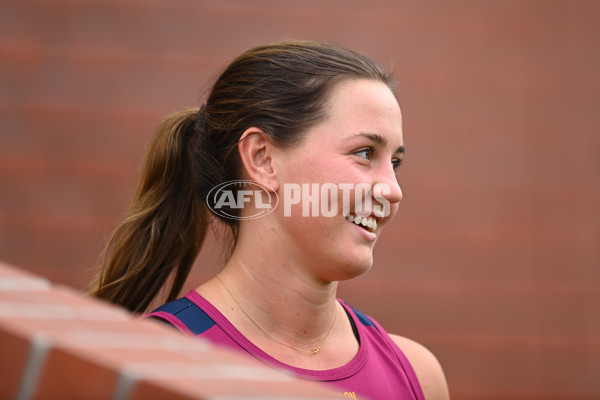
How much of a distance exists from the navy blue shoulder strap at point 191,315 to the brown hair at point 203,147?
0.86 feet

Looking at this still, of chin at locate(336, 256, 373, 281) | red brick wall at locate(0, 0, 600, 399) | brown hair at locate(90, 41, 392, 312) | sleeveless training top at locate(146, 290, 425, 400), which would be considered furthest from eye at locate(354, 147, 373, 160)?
red brick wall at locate(0, 0, 600, 399)

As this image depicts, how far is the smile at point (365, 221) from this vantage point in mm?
1778

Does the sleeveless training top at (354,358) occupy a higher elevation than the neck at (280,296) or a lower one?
lower

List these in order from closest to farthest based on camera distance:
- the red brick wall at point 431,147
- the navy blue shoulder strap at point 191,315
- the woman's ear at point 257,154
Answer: the navy blue shoulder strap at point 191,315, the woman's ear at point 257,154, the red brick wall at point 431,147

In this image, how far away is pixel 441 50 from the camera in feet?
15.5

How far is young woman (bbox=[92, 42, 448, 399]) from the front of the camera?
1771 mm

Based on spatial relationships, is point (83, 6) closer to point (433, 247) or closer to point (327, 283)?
point (433, 247)

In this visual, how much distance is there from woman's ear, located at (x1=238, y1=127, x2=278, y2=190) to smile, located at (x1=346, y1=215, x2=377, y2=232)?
0.70 ft

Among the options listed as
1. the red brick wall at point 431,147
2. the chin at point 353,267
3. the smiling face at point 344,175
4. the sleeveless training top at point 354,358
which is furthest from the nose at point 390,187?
the red brick wall at point 431,147

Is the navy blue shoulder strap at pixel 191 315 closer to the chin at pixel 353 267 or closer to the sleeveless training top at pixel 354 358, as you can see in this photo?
the sleeveless training top at pixel 354 358

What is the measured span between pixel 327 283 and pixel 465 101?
3103mm

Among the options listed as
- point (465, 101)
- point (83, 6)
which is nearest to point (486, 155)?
point (465, 101)

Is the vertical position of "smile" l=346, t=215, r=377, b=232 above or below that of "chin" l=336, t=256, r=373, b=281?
above

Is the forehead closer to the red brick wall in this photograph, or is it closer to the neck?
the neck
